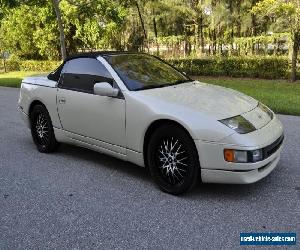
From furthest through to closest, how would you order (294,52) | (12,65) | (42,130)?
(12,65) → (294,52) → (42,130)

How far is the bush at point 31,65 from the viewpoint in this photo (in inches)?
995

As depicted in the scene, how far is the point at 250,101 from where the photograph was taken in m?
4.86

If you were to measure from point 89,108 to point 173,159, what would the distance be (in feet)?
4.71

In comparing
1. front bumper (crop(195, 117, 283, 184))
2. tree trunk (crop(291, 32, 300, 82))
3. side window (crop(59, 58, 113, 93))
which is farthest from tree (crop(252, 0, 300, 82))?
front bumper (crop(195, 117, 283, 184))

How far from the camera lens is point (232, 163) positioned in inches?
155

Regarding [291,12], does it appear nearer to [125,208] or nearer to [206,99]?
[206,99]

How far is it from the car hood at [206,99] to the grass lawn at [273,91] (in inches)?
175

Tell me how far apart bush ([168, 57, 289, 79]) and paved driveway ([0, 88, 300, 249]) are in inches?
444

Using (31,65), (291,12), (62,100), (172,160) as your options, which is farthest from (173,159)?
(31,65)

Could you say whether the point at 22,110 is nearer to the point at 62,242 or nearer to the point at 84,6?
the point at 62,242

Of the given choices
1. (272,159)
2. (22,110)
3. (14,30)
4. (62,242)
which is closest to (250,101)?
(272,159)

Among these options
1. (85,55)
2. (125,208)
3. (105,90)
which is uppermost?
(85,55)

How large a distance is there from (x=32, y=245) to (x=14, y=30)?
972 inches

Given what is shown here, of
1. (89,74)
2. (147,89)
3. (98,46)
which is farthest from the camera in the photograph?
(98,46)
